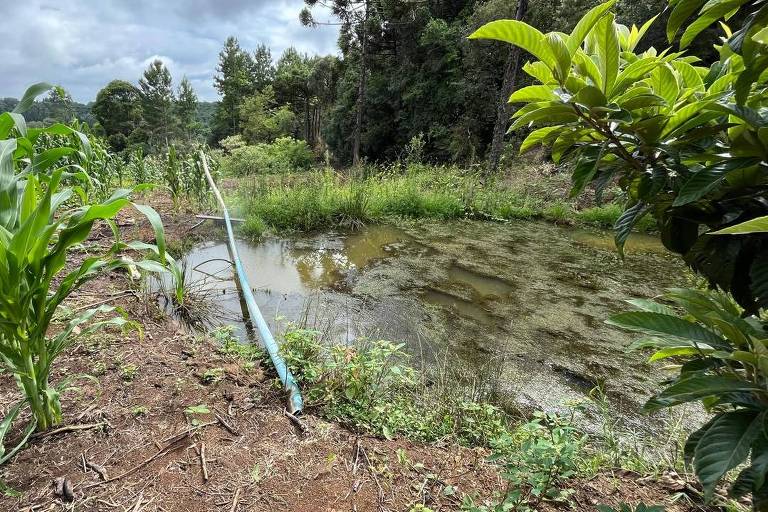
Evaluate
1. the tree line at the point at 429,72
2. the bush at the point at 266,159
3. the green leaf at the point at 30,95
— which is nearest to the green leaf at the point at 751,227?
the green leaf at the point at 30,95

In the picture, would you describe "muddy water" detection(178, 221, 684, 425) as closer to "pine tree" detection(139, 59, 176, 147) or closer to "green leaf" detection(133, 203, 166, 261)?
"green leaf" detection(133, 203, 166, 261)

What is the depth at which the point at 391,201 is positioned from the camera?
7.15m

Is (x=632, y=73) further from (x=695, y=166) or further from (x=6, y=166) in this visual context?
(x=6, y=166)

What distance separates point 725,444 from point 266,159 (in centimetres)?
1486

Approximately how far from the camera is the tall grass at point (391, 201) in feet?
19.8

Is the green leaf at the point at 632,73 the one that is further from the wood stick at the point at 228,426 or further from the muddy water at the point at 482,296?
the wood stick at the point at 228,426

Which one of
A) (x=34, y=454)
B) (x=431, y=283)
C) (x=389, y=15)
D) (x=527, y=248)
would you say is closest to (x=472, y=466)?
(x=34, y=454)

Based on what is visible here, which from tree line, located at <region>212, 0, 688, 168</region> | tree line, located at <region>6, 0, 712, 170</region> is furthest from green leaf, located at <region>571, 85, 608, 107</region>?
tree line, located at <region>212, 0, 688, 168</region>

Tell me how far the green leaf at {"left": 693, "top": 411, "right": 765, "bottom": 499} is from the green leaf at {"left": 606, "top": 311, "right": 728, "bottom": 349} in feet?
0.38

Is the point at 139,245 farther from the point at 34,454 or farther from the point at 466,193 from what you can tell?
the point at 466,193

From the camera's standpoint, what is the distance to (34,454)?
4.02ft

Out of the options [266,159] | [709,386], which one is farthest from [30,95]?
[266,159]

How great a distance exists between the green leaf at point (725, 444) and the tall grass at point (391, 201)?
549cm

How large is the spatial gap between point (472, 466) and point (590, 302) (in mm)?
2975
